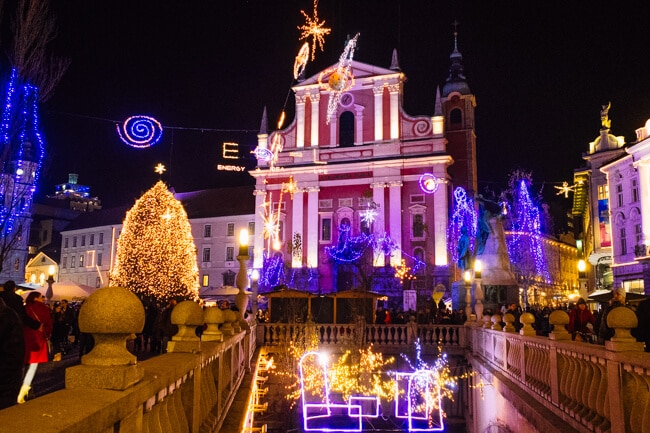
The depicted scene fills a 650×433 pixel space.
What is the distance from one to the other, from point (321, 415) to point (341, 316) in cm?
730

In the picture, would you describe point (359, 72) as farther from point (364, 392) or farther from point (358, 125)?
point (364, 392)

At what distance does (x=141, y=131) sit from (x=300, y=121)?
28.2m

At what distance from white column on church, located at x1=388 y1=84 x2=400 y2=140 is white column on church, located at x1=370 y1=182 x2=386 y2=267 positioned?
3948 millimetres

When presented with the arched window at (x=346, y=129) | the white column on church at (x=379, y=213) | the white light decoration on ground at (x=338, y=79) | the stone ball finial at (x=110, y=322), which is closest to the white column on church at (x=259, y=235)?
the arched window at (x=346, y=129)

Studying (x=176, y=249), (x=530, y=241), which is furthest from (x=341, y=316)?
(x=530, y=241)

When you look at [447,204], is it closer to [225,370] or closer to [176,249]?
[176,249]

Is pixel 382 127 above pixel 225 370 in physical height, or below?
above

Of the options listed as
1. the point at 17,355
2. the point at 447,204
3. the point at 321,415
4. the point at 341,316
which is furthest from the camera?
the point at 447,204

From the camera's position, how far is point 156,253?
29.6 metres

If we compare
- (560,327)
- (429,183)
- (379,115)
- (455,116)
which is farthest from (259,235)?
(560,327)

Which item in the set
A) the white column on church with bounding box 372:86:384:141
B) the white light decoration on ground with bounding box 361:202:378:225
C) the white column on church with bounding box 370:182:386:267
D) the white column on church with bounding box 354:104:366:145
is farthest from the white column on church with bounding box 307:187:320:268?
the white column on church with bounding box 372:86:384:141

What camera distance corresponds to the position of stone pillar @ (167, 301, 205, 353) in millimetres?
4871

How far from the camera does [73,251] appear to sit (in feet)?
232

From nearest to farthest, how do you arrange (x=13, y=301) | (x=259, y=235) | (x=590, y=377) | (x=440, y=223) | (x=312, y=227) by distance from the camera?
(x=590, y=377) < (x=13, y=301) < (x=440, y=223) < (x=312, y=227) < (x=259, y=235)
